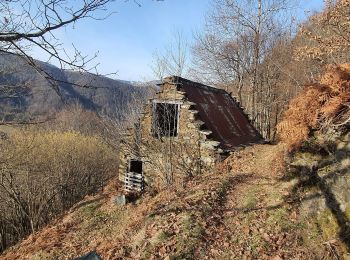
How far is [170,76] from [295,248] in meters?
8.52

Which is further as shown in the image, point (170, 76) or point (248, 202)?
point (170, 76)

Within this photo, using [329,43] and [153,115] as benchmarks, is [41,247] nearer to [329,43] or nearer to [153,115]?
[153,115]

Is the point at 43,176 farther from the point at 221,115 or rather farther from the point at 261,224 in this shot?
the point at 261,224

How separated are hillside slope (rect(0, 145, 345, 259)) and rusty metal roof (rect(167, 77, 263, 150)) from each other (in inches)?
65.8

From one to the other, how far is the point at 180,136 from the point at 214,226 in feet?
19.5

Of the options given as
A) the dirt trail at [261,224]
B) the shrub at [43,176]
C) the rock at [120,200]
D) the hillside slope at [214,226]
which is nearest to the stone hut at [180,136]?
the hillside slope at [214,226]

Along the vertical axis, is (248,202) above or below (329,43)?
below

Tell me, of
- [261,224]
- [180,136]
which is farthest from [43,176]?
[261,224]

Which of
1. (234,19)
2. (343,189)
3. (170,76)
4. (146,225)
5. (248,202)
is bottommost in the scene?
(146,225)

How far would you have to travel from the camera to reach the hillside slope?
21.6 ft

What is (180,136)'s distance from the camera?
515 inches

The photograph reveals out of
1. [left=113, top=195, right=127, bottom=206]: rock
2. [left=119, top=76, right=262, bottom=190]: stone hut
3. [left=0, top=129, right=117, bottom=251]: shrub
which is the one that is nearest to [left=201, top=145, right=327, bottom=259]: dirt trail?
[left=119, top=76, right=262, bottom=190]: stone hut

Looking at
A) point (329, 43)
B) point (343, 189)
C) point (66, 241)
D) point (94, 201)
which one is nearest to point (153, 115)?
point (94, 201)

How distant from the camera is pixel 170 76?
43.3ft
